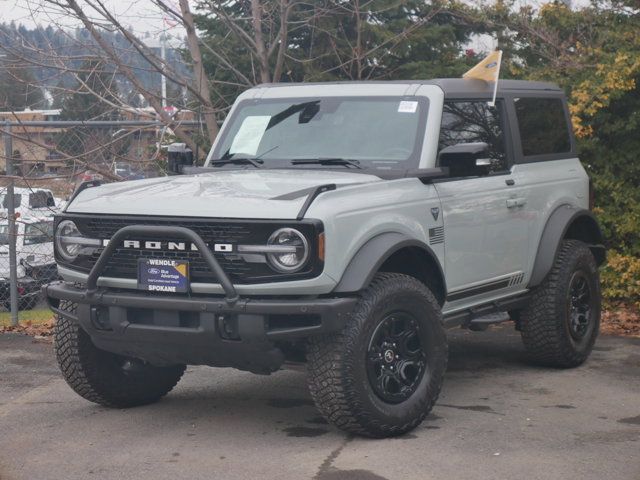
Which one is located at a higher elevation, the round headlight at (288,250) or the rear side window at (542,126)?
the rear side window at (542,126)

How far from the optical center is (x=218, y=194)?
19.5ft

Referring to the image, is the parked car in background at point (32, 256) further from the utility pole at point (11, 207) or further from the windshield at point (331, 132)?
the windshield at point (331, 132)

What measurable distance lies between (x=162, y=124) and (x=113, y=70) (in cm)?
67

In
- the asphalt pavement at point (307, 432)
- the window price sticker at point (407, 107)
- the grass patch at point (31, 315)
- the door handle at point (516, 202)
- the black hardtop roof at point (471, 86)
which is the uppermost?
the black hardtop roof at point (471, 86)

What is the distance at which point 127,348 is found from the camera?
606 centimetres

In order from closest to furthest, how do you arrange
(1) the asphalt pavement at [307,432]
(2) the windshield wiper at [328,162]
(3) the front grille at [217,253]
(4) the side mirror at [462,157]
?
1. (1) the asphalt pavement at [307,432]
2. (3) the front grille at [217,253]
3. (4) the side mirror at [462,157]
4. (2) the windshield wiper at [328,162]

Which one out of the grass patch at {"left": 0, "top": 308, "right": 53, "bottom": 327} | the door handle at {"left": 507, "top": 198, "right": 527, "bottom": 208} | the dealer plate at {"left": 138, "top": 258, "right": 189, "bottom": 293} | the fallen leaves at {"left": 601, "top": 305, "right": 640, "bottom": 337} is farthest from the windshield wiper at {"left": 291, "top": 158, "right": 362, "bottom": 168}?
the grass patch at {"left": 0, "top": 308, "right": 53, "bottom": 327}

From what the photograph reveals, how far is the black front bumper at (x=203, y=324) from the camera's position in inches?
219

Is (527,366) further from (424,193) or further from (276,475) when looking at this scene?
(276,475)

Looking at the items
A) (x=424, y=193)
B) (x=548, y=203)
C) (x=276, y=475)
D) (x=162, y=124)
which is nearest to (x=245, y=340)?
(x=276, y=475)

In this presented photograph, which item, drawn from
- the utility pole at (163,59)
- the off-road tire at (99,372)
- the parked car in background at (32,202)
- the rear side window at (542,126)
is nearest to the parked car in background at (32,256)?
the parked car in background at (32,202)

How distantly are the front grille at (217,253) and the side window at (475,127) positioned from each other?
1.70 metres

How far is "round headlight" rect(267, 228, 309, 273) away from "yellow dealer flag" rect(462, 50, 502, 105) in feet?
8.32

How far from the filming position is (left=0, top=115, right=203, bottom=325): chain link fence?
33.0 ft
